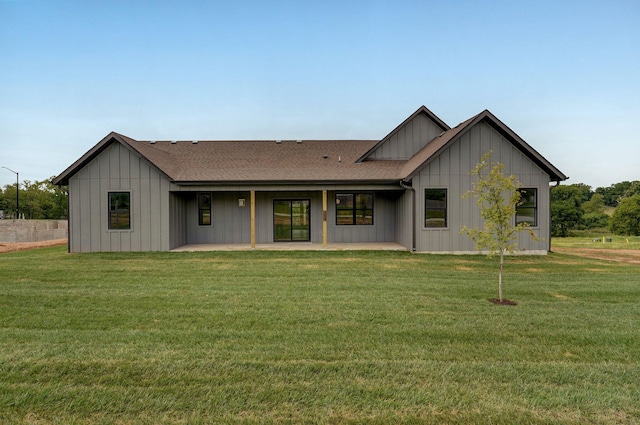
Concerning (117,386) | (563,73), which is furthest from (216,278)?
(563,73)

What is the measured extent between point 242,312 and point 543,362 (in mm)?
4295

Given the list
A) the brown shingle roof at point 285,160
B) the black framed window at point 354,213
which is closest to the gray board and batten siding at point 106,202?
the brown shingle roof at point 285,160

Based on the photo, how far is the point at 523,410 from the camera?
9.78ft

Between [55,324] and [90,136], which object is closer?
[55,324]

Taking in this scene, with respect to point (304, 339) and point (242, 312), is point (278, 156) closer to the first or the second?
point (242, 312)

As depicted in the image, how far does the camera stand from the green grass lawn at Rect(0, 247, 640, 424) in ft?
9.85

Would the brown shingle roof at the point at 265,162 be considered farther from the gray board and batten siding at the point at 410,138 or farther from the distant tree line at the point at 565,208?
the distant tree line at the point at 565,208

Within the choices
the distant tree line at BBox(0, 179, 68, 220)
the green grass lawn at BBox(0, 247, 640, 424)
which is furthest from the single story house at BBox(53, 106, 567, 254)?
the distant tree line at BBox(0, 179, 68, 220)

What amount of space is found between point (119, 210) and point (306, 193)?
7.68 metres

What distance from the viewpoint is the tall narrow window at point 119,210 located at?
1344 centimetres

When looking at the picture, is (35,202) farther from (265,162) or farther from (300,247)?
(300,247)

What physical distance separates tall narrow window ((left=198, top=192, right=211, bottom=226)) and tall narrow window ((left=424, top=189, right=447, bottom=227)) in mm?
9523

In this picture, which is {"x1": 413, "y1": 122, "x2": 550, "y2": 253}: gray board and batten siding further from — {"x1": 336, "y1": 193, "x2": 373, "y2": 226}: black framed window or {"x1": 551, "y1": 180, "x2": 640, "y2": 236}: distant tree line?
{"x1": 551, "y1": 180, "x2": 640, "y2": 236}: distant tree line

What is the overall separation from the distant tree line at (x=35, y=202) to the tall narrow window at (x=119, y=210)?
2233 inches
